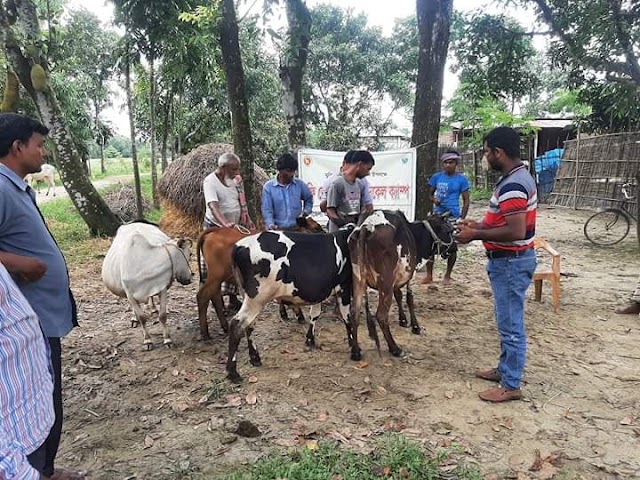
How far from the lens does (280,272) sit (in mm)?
4105

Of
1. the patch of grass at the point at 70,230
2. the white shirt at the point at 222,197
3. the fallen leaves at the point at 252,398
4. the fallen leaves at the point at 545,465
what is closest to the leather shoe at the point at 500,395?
the fallen leaves at the point at 545,465

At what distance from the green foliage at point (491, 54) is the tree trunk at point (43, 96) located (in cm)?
853

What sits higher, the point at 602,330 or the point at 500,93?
the point at 500,93

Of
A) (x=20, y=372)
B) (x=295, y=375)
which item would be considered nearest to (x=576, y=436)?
(x=295, y=375)

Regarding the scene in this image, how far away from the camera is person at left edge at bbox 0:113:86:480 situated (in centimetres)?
226

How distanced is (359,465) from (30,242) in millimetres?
2304

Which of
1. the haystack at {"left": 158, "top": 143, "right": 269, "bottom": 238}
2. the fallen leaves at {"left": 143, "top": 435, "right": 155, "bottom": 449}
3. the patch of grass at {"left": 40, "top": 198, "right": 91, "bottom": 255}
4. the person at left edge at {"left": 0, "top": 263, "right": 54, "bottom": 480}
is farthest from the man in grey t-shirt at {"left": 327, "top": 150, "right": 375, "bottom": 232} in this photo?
the patch of grass at {"left": 40, "top": 198, "right": 91, "bottom": 255}

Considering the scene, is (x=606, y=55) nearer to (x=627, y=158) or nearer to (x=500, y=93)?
(x=500, y=93)

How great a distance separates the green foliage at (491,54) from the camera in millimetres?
10633

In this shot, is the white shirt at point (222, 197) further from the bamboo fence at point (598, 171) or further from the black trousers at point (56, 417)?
the bamboo fence at point (598, 171)

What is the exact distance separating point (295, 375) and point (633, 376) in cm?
298

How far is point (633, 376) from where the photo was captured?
411 centimetres

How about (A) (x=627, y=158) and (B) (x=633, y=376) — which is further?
(A) (x=627, y=158)

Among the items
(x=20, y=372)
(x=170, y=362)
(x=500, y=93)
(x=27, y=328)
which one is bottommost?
(x=170, y=362)
